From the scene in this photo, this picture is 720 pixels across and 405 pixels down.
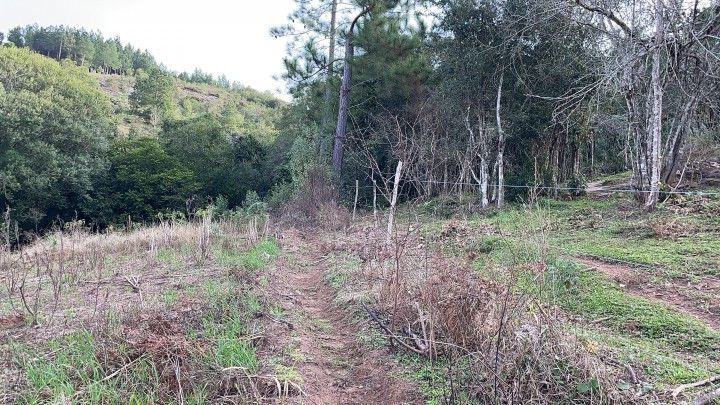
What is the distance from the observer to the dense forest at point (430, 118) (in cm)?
888

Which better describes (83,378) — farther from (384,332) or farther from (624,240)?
(624,240)

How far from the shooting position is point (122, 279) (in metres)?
5.71

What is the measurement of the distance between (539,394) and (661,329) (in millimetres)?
1907

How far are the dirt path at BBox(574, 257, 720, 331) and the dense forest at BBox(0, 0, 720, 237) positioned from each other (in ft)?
6.92

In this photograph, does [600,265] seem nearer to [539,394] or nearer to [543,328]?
[543,328]

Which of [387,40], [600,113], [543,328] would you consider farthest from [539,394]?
[387,40]

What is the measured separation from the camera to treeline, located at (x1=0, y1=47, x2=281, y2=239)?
2012 cm

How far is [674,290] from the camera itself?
4.38m

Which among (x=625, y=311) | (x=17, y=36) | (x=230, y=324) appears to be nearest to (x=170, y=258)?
(x=230, y=324)

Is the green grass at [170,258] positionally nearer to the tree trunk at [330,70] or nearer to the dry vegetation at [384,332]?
the dry vegetation at [384,332]

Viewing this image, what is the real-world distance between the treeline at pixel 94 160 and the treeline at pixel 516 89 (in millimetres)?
6627

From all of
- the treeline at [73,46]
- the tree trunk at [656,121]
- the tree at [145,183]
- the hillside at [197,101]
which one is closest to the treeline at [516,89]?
the tree trunk at [656,121]

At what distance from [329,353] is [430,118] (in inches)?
479

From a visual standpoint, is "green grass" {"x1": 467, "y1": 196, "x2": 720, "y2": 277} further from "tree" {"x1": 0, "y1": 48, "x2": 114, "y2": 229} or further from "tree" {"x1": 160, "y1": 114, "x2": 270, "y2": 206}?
"tree" {"x1": 0, "y1": 48, "x2": 114, "y2": 229}
